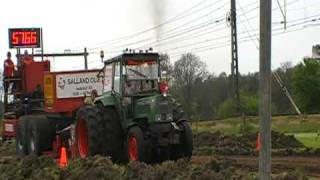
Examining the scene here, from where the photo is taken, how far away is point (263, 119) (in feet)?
16.6

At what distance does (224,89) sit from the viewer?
102 m

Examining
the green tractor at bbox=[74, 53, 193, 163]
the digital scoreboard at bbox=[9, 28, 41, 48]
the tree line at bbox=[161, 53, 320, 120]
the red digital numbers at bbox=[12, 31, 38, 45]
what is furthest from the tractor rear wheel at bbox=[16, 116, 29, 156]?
the tree line at bbox=[161, 53, 320, 120]

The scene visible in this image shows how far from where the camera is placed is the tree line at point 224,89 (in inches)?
3519

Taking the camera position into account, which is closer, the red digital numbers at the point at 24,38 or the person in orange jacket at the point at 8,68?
the person in orange jacket at the point at 8,68

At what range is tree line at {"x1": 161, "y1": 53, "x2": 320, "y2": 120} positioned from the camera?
89.4 meters

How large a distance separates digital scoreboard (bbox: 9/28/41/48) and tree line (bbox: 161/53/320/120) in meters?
54.8

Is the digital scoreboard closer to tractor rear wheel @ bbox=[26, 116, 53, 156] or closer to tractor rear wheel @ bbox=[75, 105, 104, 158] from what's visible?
tractor rear wheel @ bbox=[26, 116, 53, 156]

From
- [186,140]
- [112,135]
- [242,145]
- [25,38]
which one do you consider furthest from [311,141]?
[112,135]

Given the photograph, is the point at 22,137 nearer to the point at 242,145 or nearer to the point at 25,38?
the point at 242,145

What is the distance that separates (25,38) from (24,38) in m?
0.05

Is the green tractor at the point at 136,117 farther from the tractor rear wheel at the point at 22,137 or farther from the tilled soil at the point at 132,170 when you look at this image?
the tractor rear wheel at the point at 22,137

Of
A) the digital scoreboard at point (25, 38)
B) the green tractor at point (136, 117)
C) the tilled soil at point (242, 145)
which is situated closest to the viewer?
the green tractor at point (136, 117)

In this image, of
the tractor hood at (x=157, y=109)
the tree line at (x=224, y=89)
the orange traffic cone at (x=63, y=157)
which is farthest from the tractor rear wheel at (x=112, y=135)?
the tree line at (x=224, y=89)

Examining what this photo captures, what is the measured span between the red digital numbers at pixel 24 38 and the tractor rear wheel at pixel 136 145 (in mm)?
15121
